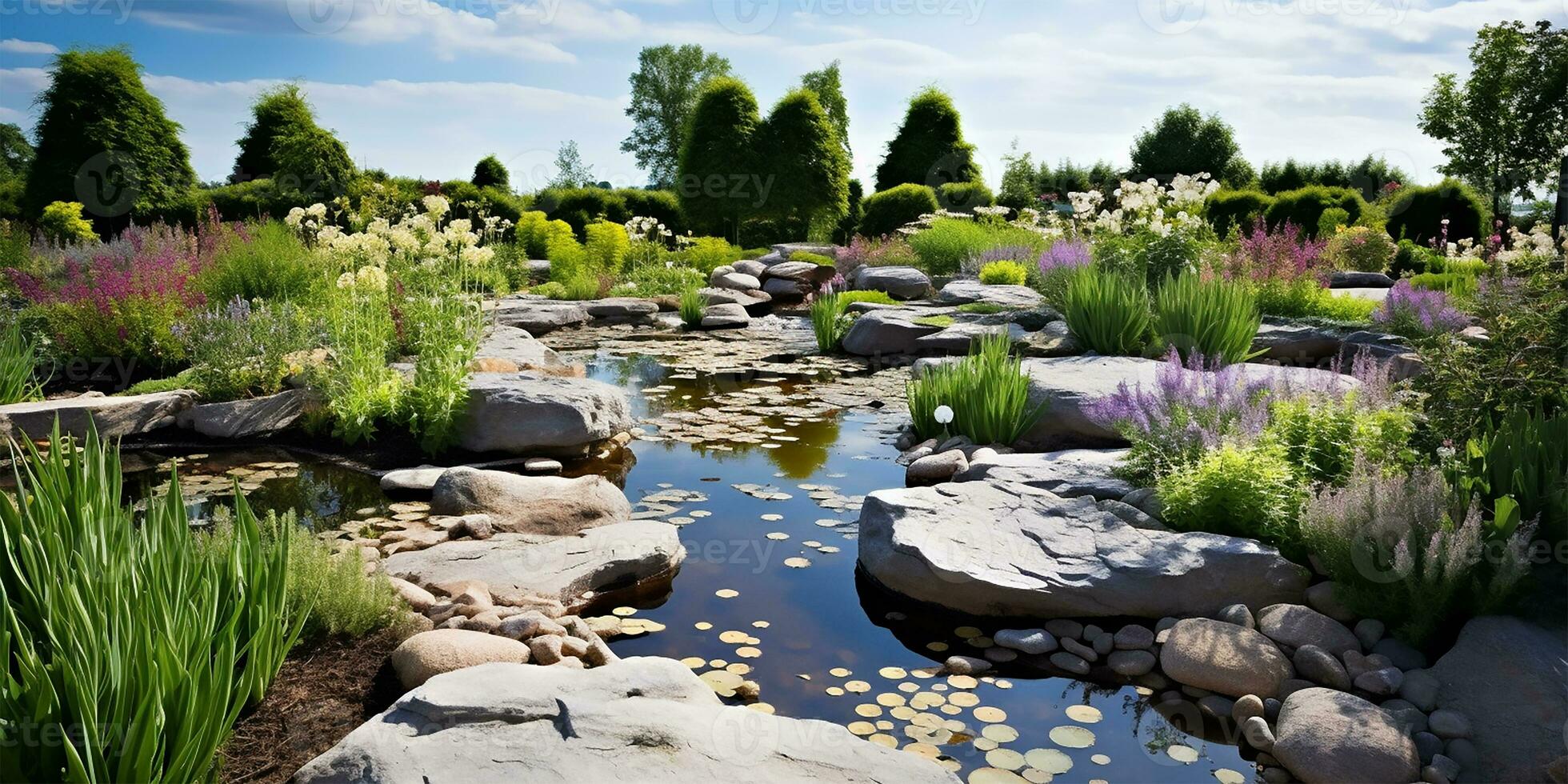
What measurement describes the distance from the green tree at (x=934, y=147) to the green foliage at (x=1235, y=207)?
630cm

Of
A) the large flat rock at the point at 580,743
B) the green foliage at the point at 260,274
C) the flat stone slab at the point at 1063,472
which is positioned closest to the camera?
the large flat rock at the point at 580,743

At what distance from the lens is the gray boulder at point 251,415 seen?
6.87 meters

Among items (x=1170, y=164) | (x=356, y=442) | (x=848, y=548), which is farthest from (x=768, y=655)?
(x=1170, y=164)

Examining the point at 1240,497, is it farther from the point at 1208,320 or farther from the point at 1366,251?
the point at 1366,251

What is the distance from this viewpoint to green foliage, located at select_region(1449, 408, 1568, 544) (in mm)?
3402

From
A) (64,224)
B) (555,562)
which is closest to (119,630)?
(555,562)

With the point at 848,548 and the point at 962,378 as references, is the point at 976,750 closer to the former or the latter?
the point at 848,548

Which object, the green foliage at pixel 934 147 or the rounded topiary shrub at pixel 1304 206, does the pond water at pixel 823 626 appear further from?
the green foliage at pixel 934 147

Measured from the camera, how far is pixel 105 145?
15164 mm

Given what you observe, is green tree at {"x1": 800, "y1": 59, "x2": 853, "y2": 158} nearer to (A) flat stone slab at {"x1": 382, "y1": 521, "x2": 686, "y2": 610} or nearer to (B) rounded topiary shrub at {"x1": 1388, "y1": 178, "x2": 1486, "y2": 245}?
(B) rounded topiary shrub at {"x1": 1388, "y1": 178, "x2": 1486, "y2": 245}

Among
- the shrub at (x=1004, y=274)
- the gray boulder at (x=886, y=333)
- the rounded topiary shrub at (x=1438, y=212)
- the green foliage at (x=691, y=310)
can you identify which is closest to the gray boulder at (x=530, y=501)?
the gray boulder at (x=886, y=333)

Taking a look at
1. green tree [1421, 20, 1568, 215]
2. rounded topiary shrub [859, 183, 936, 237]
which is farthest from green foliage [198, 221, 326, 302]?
green tree [1421, 20, 1568, 215]

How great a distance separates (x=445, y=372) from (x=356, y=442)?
84 centimetres

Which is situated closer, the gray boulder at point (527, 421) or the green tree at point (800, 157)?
the gray boulder at point (527, 421)
